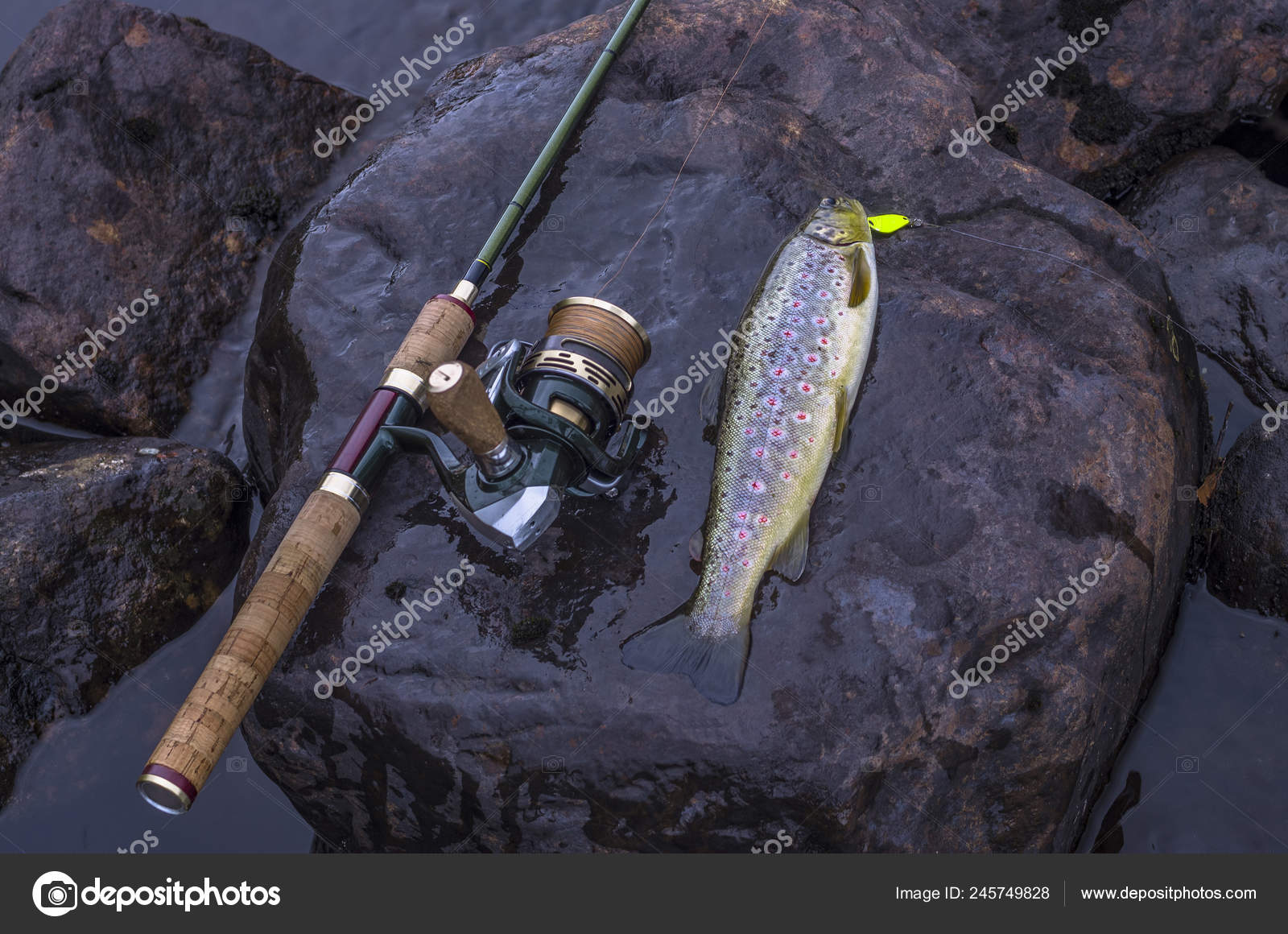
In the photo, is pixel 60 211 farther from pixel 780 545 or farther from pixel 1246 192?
pixel 1246 192

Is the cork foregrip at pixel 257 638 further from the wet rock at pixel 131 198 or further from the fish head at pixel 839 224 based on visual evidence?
the fish head at pixel 839 224

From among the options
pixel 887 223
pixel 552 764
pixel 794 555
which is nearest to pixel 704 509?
pixel 794 555

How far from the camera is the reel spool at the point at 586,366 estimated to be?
472 centimetres

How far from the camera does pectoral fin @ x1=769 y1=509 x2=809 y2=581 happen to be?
477cm

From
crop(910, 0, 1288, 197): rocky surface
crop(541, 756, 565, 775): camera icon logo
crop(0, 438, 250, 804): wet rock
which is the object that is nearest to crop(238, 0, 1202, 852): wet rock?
crop(541, 756, 565, 775): camera icon logo

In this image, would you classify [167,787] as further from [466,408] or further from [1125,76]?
[1125,76]

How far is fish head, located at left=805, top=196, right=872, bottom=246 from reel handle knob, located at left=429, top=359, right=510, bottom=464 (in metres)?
2.08

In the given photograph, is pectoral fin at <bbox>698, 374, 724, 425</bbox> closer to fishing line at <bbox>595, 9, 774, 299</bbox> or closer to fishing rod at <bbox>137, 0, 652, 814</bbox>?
fishing rod at <bbox>137, 0, 652, 814</bbox>

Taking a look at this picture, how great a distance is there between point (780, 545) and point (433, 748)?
188 centimetres

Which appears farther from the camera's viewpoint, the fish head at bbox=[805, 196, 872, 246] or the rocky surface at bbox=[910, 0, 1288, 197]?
the rocky surface at bbox=[910, 0, 1288, 197]

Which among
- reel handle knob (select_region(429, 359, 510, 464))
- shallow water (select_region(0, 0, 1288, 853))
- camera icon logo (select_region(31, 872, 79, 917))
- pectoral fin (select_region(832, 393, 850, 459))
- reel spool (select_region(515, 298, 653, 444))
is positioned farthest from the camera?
shallow water (select_region(0, 0, 1288, 853))

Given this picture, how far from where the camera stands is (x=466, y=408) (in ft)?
13.1

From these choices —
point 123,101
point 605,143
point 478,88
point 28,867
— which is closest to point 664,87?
point 605,143

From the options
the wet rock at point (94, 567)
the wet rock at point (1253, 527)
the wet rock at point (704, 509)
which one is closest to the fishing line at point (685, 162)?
the wet rock at point (704, 509)
